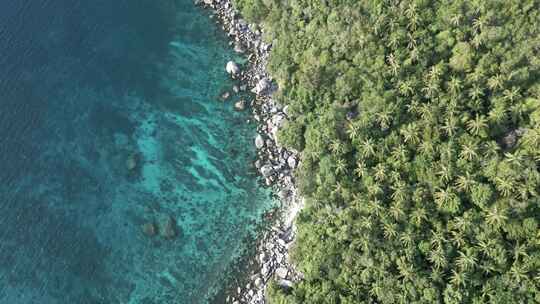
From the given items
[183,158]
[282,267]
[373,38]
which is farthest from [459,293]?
[183,158]

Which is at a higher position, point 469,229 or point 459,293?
point 469,229

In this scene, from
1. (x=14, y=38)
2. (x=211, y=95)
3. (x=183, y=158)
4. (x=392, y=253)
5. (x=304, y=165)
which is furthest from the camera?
(x=14, y=38)

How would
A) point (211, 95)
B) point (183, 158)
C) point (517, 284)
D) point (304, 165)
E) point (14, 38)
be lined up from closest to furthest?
point (517, 284) → point (304, 165) → point (183, 158) → point (211, 95) → point (14, 38)

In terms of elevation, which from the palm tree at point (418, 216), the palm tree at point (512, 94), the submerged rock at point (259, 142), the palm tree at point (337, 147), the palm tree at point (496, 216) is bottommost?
the palm tree at point (496, 216)

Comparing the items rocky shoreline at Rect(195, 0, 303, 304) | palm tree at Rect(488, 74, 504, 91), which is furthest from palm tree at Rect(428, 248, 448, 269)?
palm tree at Rect(488, 74, 504, 91)

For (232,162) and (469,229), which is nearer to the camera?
(469,229)

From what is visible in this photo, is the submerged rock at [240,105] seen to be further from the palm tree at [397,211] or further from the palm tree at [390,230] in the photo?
the palm tree at [390,230]

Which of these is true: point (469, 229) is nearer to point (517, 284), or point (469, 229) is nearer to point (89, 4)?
point (517, 284)

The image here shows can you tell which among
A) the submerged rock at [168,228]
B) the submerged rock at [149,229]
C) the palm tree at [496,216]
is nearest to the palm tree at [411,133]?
the palm tree at [496,216]
